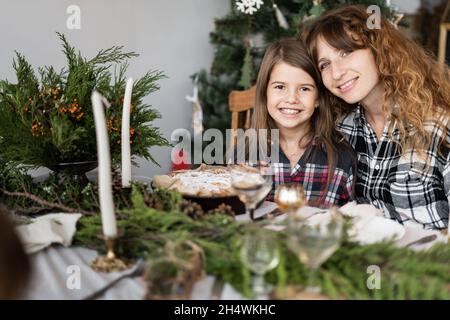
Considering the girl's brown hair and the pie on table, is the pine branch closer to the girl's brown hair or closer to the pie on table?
the pie on table

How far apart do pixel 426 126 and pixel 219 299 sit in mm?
1005

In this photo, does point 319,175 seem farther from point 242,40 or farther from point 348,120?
point 242,40

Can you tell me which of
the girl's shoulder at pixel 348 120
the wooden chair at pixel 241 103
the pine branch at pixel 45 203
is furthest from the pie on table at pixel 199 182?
the wooden chair at pixel 241 103

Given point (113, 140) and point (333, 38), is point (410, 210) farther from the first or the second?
point (113, 140)

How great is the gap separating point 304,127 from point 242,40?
47.3 inches

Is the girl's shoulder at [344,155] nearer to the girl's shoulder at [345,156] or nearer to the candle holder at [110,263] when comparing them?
the girl's shoulder at [345,156]

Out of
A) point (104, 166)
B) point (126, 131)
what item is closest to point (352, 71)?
point (126, 131)

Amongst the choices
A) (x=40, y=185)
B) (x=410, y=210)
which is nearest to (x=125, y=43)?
(x=40, y=185)

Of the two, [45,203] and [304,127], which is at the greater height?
[304,127]

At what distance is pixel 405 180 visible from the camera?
1434 millimetres

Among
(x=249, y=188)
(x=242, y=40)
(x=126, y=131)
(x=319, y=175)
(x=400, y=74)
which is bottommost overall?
(x=319, y=175)

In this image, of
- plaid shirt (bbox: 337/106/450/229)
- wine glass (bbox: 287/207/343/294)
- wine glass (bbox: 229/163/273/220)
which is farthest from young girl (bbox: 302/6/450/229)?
wine glass (bbox: 287/207/343/294)

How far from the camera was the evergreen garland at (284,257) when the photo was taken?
68 cm

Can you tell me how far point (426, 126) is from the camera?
1418mm
